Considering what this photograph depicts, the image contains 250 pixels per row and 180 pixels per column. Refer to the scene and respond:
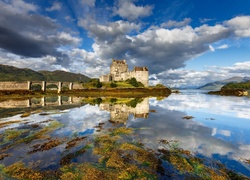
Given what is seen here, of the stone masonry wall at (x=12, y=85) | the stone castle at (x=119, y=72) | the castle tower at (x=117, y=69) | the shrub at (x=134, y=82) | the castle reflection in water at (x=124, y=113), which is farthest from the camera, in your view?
the castle tower at (x=117, y=69)

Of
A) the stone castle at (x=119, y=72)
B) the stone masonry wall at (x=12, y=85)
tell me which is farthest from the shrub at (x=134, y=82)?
the stone masonry wall at (x=12, y=85)

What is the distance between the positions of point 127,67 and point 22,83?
269 ft

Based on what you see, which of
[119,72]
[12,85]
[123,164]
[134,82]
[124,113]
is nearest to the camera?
[123,164]

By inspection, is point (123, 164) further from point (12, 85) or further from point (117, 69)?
point (117, 69)

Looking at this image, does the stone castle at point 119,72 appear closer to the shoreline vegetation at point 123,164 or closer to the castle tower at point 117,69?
the castle tower at point 117,69

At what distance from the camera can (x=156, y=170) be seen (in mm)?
10555

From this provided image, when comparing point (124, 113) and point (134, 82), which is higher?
point (134, 82)

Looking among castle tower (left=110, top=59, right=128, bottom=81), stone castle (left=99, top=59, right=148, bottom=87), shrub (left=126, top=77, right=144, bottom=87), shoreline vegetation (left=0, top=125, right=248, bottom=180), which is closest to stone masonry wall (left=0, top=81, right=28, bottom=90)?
stone castle (left=99, top=59, right=148, bottom=87)

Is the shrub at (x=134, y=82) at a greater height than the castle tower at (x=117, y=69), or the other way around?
the castle tower at (x=117, y=69)

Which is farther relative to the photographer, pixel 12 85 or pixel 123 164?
pixel 12 85

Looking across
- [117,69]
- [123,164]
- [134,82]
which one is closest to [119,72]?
[117,69]

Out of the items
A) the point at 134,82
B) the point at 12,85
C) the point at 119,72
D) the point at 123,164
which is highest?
the point at 119,72

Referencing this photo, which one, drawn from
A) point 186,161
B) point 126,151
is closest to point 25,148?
point 126,151

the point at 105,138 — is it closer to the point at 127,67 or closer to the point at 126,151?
the point at 126,151
